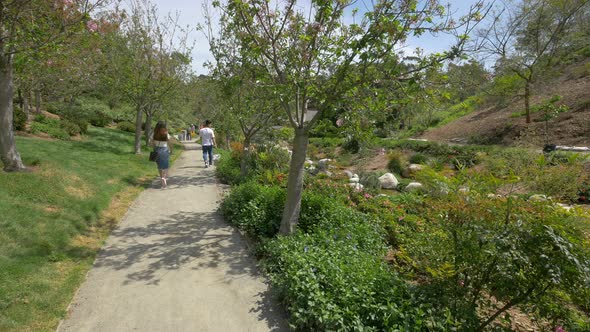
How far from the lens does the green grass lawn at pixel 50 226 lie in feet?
10.4

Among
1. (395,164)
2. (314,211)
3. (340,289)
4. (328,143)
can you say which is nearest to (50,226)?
(314,211)

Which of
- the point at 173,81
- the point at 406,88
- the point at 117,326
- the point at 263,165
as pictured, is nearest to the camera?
the point at 117,326

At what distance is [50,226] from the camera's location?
15.6 ft

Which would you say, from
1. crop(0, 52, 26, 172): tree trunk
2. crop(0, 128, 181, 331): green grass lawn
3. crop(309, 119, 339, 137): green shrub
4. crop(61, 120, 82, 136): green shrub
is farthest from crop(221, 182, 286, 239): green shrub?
crop(61, 120, 82, 136): green shrub

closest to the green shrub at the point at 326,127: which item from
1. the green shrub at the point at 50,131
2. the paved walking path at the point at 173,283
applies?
the paved walking path at the point at 173,283

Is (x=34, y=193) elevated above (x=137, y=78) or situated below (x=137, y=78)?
below

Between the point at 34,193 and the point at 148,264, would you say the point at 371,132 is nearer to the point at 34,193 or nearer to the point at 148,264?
the point at 148,264

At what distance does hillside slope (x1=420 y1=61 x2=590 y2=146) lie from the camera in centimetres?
1392

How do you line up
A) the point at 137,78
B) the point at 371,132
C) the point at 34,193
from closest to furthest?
the point at 371,132 → the point at 34,193 → the point at 137,78

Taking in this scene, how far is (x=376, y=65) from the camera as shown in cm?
415

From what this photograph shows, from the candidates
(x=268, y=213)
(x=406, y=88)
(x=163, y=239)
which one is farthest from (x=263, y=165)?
(x=406, y=88)

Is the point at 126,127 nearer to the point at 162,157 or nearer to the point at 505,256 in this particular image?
the point at 162,157

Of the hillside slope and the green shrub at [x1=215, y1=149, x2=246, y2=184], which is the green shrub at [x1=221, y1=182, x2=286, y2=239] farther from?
the hillside slope

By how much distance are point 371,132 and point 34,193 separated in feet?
20.0
